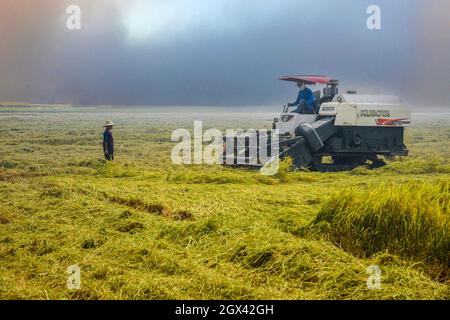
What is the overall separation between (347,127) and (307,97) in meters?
1.43

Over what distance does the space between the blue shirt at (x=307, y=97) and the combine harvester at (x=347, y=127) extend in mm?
223

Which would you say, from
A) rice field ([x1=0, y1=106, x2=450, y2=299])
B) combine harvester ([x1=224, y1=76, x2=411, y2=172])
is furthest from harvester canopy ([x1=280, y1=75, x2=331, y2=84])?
rice field ([x1=0, y1=106, x2=450, y2=299])

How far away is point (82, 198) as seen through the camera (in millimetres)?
8914

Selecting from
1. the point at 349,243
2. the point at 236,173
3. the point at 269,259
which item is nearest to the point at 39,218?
the point at 269,259

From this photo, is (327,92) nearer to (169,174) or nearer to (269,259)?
(169,174)

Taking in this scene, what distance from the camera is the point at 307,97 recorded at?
15.3 metres

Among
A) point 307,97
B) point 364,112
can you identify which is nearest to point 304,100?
point 307,97

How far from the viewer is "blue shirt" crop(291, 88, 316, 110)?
15.3 metres

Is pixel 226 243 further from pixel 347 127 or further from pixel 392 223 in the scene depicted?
pixel 347 127

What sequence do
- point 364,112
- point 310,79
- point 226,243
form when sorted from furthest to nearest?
point 310,79 < point 364,112 < point 226,243

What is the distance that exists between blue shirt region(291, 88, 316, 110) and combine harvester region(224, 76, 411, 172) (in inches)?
8.8

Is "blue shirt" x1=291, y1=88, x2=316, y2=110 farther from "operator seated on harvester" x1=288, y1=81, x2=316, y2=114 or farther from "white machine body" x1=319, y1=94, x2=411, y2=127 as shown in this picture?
"white machine body" x1=319, y1=94, x2=411, y2=127

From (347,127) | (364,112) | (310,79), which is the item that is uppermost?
(310,79)

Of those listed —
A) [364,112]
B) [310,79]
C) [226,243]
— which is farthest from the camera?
[310,79]
